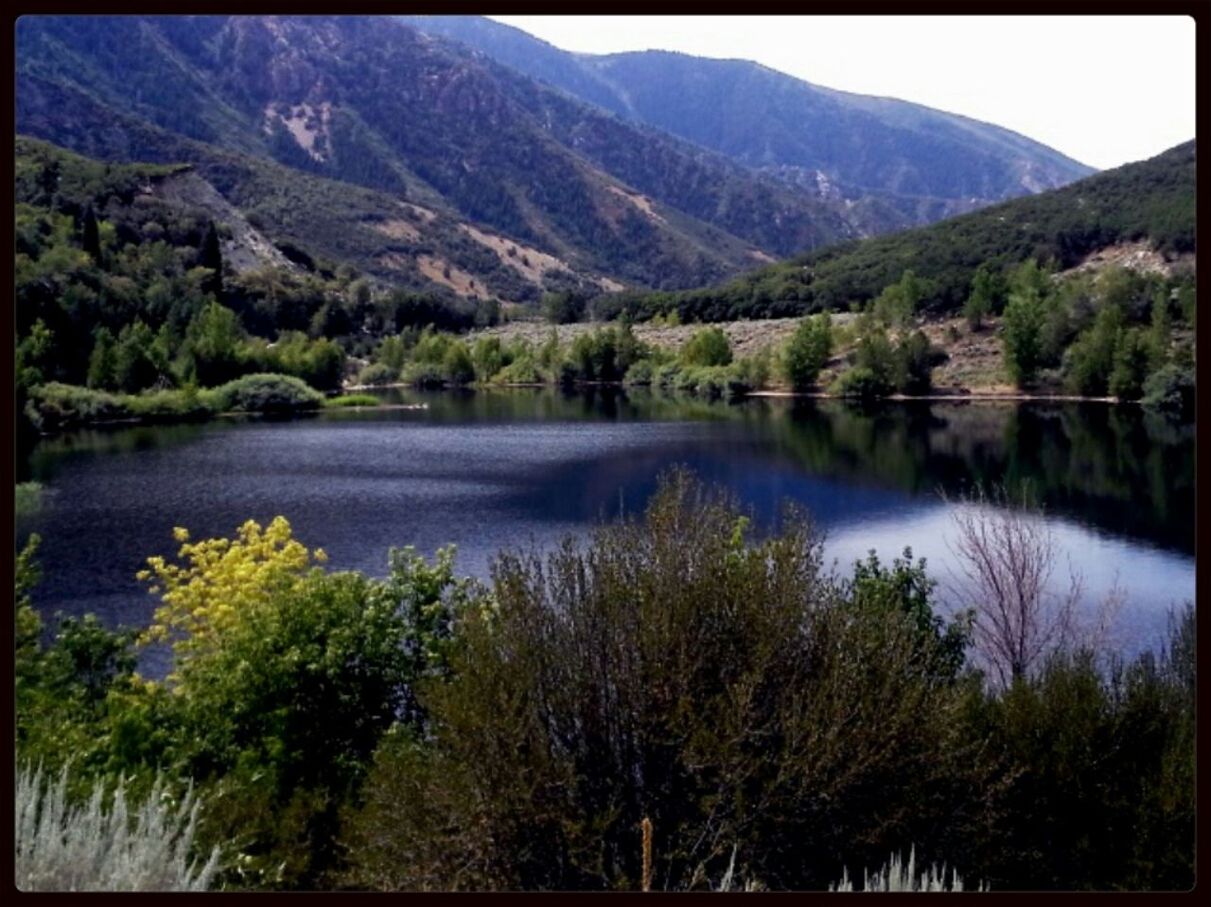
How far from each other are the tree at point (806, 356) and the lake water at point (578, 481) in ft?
46.2

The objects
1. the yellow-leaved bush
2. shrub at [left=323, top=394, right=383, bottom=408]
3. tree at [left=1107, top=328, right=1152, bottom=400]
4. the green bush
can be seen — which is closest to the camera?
the yellow-leaved bush

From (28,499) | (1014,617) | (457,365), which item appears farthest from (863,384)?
(1014,617)

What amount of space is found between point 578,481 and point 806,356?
4322cm

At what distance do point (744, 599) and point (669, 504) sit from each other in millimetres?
1296

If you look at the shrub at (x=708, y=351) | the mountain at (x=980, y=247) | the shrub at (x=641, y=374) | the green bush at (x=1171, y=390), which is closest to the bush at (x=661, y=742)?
the green bush at (x=1171, y=390)

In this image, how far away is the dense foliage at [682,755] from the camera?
8.40 metres

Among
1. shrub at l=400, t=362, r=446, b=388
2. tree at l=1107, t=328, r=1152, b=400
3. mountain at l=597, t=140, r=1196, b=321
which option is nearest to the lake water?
tree at l=1107, t=328, r=1152, b=400

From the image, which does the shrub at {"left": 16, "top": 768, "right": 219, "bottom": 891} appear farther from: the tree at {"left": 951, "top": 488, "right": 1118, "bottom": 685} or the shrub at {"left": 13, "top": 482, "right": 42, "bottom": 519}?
the shrub at {"left": 13, "top": 482, "right": 42, "bottom": 519}

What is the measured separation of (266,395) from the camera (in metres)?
65.6

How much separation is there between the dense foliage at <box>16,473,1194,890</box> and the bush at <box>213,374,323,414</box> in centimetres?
5539

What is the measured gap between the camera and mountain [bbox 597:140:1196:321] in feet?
284

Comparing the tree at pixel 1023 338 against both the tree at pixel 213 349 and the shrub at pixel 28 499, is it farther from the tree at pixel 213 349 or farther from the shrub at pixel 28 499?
the shrub at pixel 28 499

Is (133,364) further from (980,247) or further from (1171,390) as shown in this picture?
(980,247)
